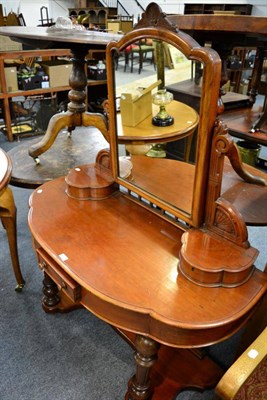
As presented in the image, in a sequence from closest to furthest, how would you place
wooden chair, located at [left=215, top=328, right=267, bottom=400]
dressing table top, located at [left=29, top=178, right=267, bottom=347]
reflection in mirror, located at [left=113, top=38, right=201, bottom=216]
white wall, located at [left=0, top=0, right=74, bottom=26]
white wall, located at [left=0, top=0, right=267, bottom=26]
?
wooden chair, located at [left=215, top=328, right=267, bottom=400]
dressing table top, located at [left=29, top=178, right=267, bottom=347]
reflection in mirror, located at [left=113, top=38, right=201, bottom=216]
white wall, located at [left=0, top=0, right=267, bottom=26]
white wall, located at [left=0, top=0, right=74, bottom=26]

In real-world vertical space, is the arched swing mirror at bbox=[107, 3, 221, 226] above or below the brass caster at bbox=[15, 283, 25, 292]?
above

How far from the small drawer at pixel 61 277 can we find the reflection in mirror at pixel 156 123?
1.24 ft

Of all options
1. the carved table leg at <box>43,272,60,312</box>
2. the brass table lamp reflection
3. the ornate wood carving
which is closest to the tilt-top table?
the ornate wood carving

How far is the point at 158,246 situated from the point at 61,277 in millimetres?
297

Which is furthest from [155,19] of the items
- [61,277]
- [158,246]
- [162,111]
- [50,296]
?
[50,296]

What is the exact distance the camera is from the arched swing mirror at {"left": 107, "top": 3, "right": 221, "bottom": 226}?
0.82 meters

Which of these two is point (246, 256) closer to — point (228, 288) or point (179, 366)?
point (228, 288)

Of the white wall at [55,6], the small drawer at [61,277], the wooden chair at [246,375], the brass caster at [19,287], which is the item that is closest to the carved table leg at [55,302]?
the brass caster at [19,287]

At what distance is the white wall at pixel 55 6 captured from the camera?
24.8 ft

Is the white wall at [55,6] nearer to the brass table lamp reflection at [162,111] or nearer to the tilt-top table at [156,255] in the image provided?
the brass table lamp reflection at [162,111]

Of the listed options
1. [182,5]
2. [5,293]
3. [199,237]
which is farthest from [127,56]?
[182,5]

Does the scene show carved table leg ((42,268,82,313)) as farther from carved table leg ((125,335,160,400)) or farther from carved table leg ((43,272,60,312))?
carved table leg ((125,335,160,400))

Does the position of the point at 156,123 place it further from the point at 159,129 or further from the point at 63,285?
the point at 63,285

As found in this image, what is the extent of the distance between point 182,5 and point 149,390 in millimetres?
8755
